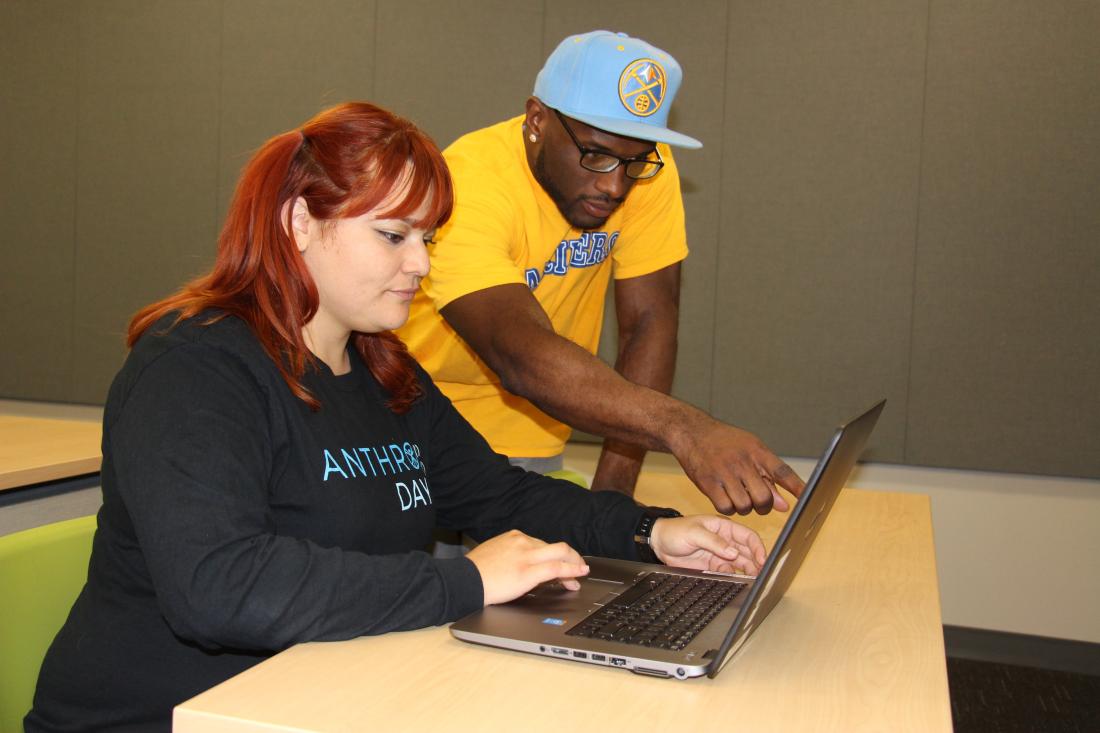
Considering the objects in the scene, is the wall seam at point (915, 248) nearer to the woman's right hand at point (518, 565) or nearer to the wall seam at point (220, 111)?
the woman's right hand at point (518, 565)

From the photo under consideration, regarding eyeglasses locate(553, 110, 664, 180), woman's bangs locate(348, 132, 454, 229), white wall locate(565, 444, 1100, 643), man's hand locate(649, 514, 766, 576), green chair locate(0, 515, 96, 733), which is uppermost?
eyeglasses locate(553, 110, 664, 180)

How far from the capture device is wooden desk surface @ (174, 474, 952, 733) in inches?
34.5

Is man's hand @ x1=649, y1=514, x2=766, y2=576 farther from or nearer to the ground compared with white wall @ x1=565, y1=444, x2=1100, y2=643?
farther from the ground

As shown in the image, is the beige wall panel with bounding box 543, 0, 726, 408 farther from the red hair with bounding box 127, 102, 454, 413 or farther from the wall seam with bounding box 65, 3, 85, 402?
the red hair with bounding box 127, 102, 454, 413

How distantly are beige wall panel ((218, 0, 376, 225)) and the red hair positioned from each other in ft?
8.94

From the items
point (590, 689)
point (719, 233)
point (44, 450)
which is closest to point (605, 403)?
point (590, 689)

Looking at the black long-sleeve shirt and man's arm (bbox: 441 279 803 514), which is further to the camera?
man's arm (bbox: 441 279 803 514)

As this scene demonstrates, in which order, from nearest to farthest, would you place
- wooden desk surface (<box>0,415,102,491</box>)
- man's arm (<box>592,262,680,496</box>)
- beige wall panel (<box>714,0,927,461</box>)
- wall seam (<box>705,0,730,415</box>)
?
wooden desk surface (<box>0,415,102,491</box>)
man's arm (<box>592,262,680,496</box>)
beige wall panel (<box>714,0,927,461</box>)
wall seam (<box>705,0,730,415</box>)

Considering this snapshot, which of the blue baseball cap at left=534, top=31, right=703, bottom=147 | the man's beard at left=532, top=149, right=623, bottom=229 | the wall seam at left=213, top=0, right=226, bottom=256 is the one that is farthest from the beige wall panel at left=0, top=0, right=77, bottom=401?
the blue baseball cap at left=534, top=31, right=703, bottom=147

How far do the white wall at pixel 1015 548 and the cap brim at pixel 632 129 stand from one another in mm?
2191

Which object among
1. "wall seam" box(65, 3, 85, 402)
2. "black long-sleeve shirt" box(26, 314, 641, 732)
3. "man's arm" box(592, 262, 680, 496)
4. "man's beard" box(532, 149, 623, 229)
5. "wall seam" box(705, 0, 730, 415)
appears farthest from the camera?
"wall seam" box(65, 3, 85, 402)

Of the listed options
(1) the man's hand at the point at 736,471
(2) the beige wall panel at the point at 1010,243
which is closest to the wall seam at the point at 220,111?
(2) the beige wall panel at the point at 1010,243

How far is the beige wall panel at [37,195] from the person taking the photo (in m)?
4.27

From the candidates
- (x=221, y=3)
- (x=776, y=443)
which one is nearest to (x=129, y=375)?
(x=776, y=443)
